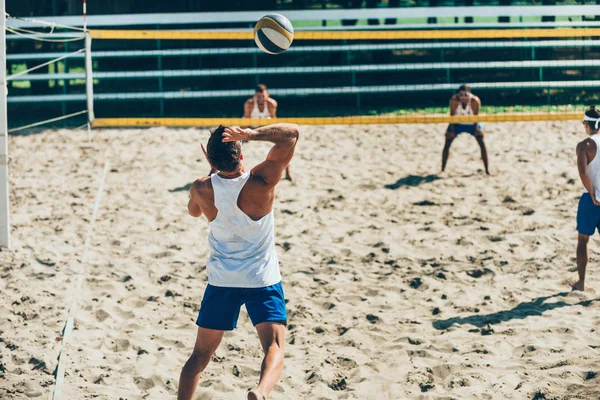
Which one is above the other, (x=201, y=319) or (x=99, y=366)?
(x=201, y=319)

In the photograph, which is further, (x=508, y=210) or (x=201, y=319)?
(x=508, y=210)

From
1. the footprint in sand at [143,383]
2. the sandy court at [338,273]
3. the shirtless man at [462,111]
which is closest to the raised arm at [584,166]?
the sandy court at [338,273]

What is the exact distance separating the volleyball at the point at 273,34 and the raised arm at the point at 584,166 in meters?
2.37

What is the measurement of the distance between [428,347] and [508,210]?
3696 millimetres

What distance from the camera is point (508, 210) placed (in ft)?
28.2

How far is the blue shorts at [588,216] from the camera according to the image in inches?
245

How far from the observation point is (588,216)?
246 inches

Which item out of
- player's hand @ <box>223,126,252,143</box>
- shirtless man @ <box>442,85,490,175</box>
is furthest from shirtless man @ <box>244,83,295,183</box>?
player's hand @ <box>223,126,252,143</box>

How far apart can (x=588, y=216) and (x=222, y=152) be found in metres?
3.55

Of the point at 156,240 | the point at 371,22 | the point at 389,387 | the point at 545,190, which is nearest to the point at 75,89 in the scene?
the point at 371,22

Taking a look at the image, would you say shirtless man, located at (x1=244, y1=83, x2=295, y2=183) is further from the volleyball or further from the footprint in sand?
the footprint in sand

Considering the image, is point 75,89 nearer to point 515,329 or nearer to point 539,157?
point 539,157

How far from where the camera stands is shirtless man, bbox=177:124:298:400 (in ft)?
12.7

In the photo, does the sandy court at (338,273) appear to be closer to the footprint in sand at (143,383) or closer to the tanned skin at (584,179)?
the footprint in sand at (143,383)
